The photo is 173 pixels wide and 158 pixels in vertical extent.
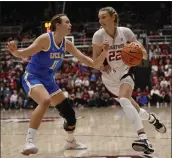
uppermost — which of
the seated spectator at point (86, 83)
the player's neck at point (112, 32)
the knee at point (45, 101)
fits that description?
the player's neck at point (112, 32)

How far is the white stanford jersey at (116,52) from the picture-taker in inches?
197

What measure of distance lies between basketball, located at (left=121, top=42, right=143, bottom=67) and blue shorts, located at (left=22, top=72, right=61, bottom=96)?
1.06 m

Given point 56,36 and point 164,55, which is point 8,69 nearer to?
point 164,55

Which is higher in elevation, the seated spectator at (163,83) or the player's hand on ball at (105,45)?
the player's hand on ball at (105,45)

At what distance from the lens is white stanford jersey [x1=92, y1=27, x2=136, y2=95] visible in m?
5.00

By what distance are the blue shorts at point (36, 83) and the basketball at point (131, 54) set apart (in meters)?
1.06

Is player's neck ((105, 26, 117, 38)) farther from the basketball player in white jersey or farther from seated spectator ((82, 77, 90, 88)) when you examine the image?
seated spectator ((82, 77, 90, 88))

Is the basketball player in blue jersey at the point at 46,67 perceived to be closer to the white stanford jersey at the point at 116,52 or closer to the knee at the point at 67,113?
Answer: the knee at the point at 67,113

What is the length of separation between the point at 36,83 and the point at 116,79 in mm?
1050

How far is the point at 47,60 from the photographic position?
505cm

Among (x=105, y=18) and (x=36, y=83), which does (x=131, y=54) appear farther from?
(x=36, y=83)

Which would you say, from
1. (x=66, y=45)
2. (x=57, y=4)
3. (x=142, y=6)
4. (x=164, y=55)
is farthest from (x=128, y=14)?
(x=66, y=45)

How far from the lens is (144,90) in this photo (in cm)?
1703

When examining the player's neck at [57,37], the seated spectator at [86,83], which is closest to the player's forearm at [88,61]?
the player's neck at [57,37]
